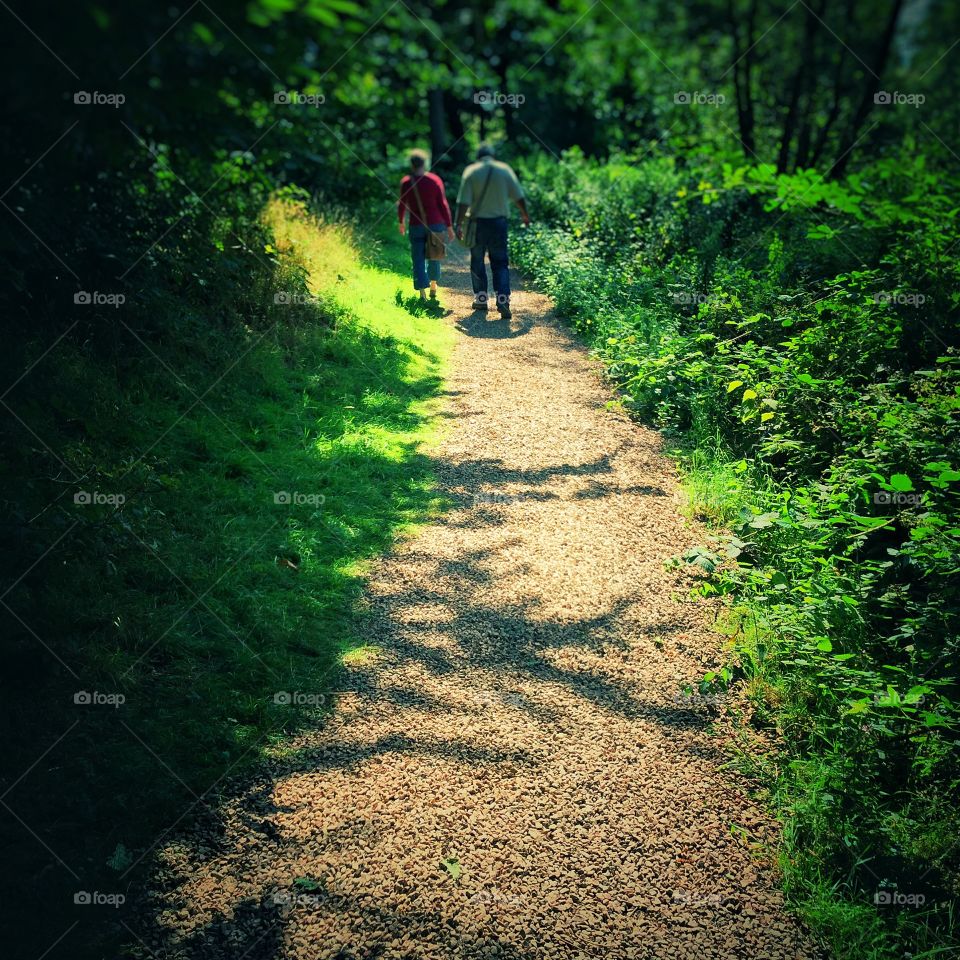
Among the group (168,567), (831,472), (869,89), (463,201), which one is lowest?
(168,567)

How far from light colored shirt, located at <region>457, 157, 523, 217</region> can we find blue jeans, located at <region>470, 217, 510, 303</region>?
13 cm

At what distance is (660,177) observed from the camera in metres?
12.7

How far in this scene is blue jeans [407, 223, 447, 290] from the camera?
33.4ft

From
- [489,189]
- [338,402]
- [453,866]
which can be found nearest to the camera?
[453,866]

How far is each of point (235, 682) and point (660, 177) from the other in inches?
467

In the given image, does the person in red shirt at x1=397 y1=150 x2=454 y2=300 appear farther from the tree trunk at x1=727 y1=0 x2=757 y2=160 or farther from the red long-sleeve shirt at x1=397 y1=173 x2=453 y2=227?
the tree trunk at x1=727 y1=0 x2=757 y2=160

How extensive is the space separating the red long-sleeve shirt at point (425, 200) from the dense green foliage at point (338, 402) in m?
1.06

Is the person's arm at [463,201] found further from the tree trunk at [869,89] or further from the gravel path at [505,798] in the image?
the gravel path at [505,798]

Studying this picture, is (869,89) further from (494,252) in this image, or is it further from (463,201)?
(463,201)

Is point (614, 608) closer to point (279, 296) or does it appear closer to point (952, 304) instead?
point (952, 304)

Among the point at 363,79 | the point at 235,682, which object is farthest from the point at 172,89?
the point at 235,682

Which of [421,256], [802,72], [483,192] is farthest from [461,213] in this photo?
[802,72]

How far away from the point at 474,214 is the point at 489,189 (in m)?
0.39

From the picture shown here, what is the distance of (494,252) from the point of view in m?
9.98
